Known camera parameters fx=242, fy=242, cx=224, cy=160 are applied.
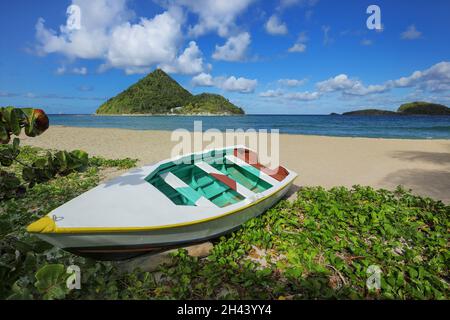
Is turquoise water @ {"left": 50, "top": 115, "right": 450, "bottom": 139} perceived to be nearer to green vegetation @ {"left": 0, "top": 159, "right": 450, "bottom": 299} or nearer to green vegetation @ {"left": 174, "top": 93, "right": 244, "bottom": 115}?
green vegetation @ {"left": 0, "top": 159, "right": 450, "bottom": 299}

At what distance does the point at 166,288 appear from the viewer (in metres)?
2.68

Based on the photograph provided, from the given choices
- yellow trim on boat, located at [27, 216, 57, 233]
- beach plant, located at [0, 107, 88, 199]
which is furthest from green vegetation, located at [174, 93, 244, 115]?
yellow trim on boat, located at [27, 216, 57, 233]

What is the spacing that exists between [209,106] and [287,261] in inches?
5438

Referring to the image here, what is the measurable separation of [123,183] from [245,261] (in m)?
1.96

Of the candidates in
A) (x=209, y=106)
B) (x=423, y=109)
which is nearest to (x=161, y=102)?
(x=209, y=106)

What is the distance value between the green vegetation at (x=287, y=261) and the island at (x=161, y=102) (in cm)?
12628

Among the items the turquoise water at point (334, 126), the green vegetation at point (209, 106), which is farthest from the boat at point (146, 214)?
the green vegetation at point (209, 106)

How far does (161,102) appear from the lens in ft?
433

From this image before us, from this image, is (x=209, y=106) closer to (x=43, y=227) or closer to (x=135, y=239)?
(x=135, y=239)

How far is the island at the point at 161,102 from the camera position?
131 meters

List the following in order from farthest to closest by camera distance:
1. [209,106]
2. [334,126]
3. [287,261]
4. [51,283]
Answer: [209,106]
[334,126]
[287,261]
[51,283]

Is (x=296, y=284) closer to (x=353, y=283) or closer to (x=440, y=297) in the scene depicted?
(x=353, y=283)

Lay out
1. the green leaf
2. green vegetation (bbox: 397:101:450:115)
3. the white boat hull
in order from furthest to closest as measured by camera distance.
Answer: green vegetation (bbox: 397:101:450:115) → the white boat hull → the green leaf

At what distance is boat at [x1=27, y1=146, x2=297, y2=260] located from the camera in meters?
2.42
